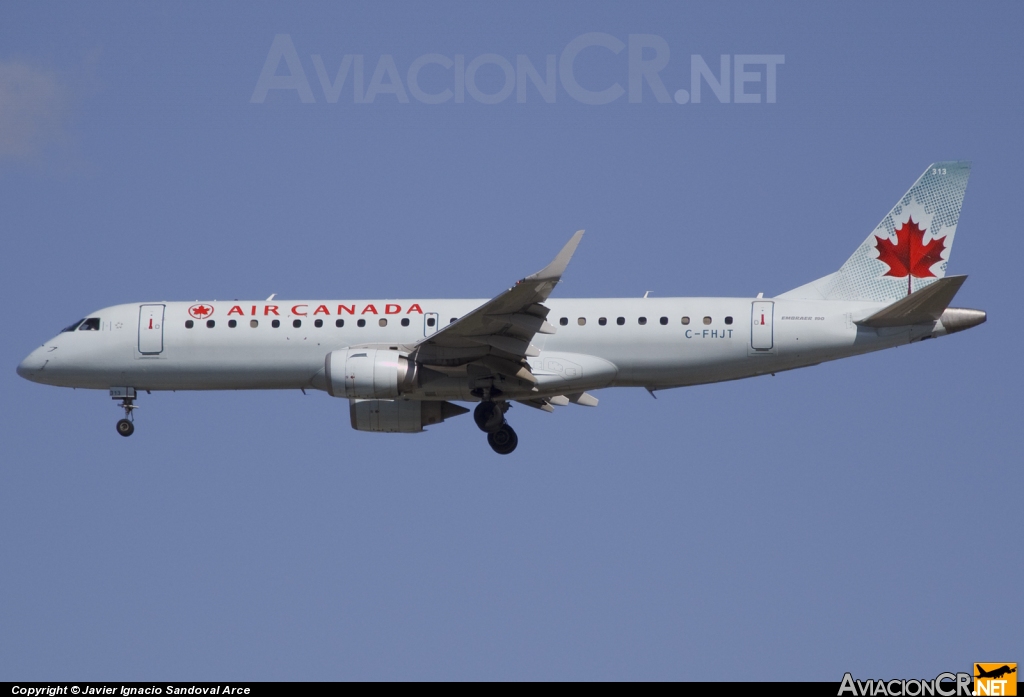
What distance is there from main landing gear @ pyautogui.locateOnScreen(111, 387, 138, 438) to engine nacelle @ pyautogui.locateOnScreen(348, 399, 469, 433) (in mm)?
5720

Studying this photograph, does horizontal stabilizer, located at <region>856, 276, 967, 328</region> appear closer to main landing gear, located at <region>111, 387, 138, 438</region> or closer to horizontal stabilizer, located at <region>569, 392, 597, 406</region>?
→ horizontal stabilizer, located at <region>569, 392, 597, 406</region>

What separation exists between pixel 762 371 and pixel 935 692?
39.1 feet

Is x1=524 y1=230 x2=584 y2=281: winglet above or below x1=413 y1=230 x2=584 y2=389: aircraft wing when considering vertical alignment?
above

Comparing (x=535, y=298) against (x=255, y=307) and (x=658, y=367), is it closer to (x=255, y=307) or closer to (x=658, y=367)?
(x=658, y=367)

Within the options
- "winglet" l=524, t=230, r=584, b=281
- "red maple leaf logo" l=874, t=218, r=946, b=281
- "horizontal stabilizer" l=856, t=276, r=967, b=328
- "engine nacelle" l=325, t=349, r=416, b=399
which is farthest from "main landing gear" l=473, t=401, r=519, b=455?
"red maple leaf logo" l=874, t=218, r=946, b=281

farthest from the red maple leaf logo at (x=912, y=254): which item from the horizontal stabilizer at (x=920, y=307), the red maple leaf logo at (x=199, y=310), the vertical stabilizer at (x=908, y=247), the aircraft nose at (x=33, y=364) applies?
the aircraft nose at (x=33, y=364)

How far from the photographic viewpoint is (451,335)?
117ft

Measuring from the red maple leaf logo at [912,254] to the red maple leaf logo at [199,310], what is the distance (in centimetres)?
1693

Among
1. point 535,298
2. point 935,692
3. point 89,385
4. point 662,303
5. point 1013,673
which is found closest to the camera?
point 935,692

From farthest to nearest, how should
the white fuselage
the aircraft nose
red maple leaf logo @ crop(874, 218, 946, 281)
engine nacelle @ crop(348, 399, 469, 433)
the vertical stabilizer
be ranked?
the aircraft nose < engine nacelle @ crop(348, 399, 469, 433) < red maple leaf logo @ crop(874, 218, 946, 281) < the vertical stabilizer < the white fuselage

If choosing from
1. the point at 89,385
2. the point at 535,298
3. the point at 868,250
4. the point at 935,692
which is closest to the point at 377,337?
the point at 535,298

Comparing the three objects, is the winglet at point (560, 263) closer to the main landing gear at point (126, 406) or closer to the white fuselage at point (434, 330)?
the white fuselage at point (434, 330)

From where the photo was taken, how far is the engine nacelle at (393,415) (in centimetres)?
3894

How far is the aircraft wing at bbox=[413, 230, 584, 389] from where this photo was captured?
34.1 m
